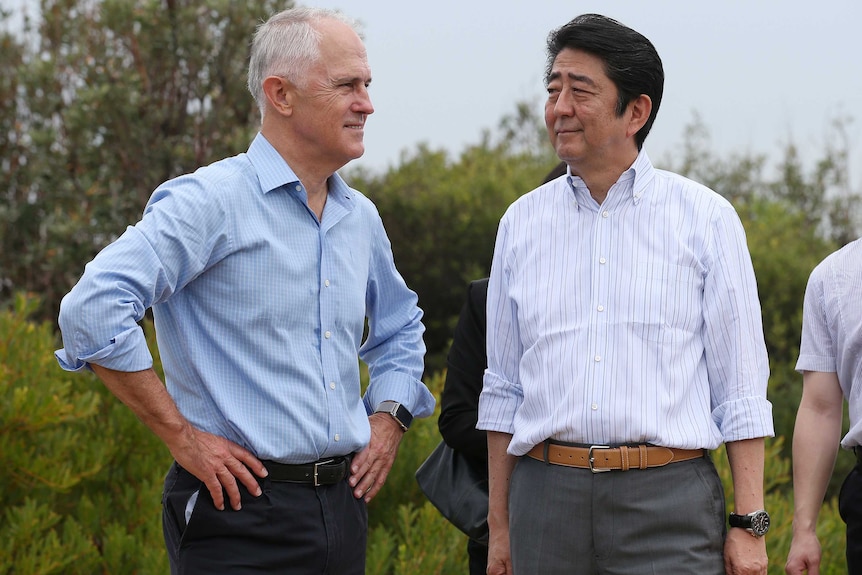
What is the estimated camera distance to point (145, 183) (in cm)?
750

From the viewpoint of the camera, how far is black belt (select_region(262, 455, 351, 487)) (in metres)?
3.15

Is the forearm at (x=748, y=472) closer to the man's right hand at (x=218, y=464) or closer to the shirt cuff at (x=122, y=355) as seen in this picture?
the man's right hand at (x=218, y=464)

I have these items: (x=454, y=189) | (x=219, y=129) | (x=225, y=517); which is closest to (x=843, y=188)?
(x=454, y=189)

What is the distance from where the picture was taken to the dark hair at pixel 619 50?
3.27 meters

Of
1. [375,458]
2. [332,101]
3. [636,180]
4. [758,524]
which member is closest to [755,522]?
[758,524]

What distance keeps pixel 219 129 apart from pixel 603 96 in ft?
15.2

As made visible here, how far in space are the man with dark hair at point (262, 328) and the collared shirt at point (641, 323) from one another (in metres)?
0.55

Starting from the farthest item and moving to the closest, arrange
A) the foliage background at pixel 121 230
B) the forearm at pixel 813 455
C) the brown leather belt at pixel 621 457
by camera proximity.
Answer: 1. the foliage background at pixel 121 230
2. the forearm at pixel 813 455
3. the brown leather belt at pixel 621 457

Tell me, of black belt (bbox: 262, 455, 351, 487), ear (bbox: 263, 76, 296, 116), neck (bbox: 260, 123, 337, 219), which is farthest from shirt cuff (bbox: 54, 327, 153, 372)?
ear (bbox: 263, 76, 296, 116)

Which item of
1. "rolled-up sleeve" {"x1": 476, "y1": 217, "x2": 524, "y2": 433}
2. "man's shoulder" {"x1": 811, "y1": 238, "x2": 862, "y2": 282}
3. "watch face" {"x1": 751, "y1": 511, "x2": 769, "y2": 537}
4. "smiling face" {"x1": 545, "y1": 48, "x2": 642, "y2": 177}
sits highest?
"smiling face" {"x1": 545, "y1": 48, "x2": 642, "y2": 177}

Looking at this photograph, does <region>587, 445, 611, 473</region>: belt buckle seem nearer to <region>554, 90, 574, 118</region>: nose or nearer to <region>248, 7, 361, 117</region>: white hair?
<region>554, 90, 574, 118</region>: nose

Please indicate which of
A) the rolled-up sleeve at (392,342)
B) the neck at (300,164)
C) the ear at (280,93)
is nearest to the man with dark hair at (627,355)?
the rolled-up sleeve at (392,342)

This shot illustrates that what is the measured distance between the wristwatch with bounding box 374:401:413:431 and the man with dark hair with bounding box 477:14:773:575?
1.39ft

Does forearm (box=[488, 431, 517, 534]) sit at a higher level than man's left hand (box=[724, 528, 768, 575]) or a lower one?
higher
